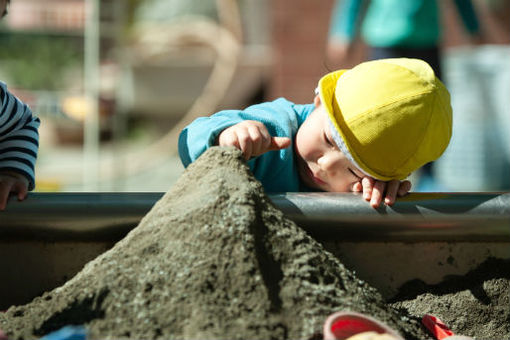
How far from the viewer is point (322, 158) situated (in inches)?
70.6

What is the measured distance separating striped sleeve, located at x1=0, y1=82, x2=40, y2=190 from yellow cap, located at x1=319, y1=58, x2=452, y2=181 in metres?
0.81

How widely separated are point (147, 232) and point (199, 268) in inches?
6.8

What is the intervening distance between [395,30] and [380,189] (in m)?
2.16

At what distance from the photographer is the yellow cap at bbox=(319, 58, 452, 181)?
1646 millimetres

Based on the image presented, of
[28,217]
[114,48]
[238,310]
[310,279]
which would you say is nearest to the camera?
[238,310]

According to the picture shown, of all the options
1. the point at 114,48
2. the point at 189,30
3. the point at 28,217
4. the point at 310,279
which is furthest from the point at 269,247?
the point at 189,30

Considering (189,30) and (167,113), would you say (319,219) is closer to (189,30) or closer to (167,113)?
(189,30)

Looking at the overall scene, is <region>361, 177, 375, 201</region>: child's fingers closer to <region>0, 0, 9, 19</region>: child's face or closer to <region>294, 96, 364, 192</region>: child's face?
<region>294, 96, 364, 192</region>: child's face

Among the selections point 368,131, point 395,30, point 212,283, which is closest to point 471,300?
point 368,131

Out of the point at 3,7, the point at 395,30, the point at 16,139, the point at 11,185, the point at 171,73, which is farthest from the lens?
the point at 171,73

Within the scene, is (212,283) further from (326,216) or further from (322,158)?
(322,158)

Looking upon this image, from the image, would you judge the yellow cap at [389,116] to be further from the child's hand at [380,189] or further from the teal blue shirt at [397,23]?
the teal blue shirt at [397,23]

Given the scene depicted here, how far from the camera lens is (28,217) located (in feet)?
5.05

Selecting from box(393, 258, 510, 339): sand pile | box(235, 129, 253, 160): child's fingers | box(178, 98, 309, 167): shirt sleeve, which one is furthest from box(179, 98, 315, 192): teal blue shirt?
box(393, 258, 510, 339): sand pile
